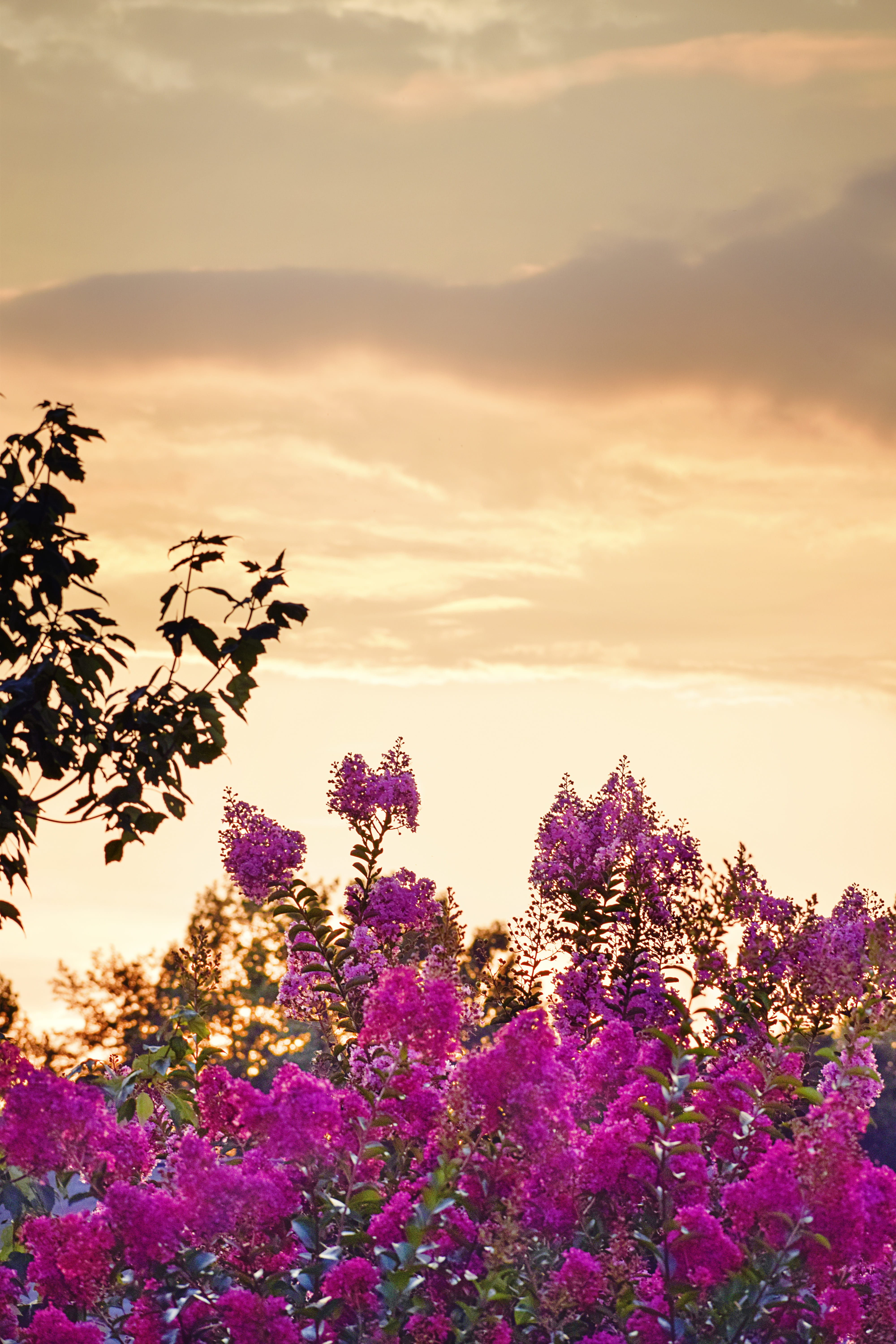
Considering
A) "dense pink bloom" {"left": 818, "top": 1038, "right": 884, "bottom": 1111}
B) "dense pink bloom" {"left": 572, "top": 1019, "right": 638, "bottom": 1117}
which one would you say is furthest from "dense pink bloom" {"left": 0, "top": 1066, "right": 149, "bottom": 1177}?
"dense pink bloom" {"left": 818, "top": 1038, "right": 884, "bottom": 1111}

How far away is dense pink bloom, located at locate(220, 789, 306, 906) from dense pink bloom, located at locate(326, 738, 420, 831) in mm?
551

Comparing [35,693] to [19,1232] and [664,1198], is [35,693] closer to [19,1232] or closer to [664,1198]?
[19,1232]

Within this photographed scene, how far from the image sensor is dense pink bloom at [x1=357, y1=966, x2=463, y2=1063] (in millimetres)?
5914

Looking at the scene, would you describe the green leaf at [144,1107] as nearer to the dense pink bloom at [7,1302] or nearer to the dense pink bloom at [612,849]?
the dense pink bloom at [7,1302]

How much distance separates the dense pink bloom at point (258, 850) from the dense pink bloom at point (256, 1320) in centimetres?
290

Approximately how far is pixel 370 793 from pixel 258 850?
33.7 inches

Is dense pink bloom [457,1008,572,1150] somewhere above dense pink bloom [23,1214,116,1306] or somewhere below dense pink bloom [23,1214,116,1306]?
above

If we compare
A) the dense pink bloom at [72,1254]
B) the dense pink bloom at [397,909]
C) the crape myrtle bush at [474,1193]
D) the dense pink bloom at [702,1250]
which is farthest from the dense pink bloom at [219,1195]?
the dense pink bloom at [397,909]

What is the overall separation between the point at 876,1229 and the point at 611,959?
265cm

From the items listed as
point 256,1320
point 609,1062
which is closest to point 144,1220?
point 256,1320

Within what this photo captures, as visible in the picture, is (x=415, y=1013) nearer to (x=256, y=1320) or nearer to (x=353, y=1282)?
(x=353, y=1282)

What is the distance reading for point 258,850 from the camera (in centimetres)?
824

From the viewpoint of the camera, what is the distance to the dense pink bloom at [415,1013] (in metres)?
5.91

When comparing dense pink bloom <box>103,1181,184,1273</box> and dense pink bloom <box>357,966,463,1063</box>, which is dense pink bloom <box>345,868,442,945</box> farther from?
dense pink bloom <box>103,1181,184,1273</box>
